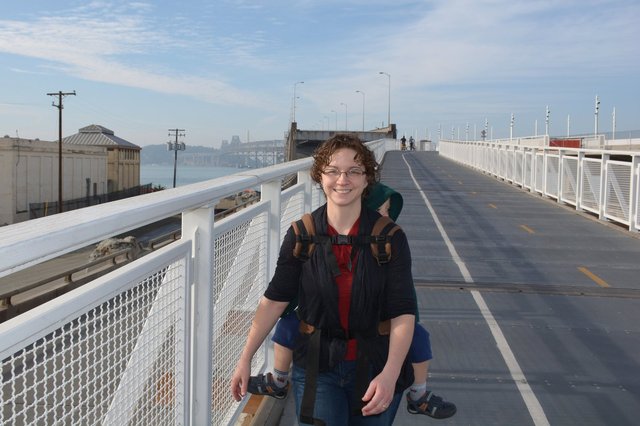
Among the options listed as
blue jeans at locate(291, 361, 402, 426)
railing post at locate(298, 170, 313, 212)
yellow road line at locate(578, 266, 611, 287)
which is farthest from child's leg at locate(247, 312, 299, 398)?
yellow road line at locate(578, 266, 611, 287)

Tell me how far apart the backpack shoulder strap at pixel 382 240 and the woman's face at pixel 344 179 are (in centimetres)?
17

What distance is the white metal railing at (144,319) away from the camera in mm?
1686

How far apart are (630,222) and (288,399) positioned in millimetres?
11594

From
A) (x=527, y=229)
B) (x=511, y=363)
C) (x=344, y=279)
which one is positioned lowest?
(x=511, y=363)

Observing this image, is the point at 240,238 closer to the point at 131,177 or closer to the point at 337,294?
the point at 337,294

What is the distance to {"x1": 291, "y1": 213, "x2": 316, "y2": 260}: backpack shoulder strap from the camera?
2.71 m

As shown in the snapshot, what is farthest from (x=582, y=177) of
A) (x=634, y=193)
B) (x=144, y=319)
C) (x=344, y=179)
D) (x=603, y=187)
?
(x=144, y=319)

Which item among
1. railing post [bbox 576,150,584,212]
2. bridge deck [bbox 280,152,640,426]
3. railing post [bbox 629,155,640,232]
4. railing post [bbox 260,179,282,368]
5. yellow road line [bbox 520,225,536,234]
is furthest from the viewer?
railing post [bbox 576,150,584,212]

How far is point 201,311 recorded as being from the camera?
3.13 metres

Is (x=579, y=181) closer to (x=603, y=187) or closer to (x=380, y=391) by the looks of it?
(x=603, y=187)

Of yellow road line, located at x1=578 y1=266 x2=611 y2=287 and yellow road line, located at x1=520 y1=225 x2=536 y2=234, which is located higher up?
yellow road line, located at x1=520 y1=225 x2=536 y2=234

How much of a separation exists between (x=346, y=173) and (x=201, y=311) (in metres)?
0.92

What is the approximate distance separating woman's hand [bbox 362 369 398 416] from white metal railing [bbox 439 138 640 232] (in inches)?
517

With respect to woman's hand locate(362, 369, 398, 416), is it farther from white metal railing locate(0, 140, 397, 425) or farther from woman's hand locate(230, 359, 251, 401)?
white metal railing locate(0, 140, 397, 425)
